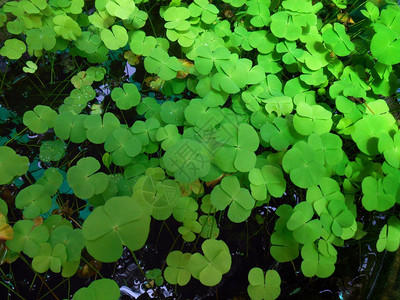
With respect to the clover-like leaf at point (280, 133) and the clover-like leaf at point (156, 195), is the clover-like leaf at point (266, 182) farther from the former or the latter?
the clover-like leaf at point (156, 195)

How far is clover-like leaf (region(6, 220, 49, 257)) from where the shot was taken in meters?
1.21

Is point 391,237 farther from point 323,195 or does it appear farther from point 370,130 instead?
point 370,130

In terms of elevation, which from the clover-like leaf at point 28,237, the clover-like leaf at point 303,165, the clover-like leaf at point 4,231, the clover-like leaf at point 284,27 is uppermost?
the clover-like leaf at point 284,27

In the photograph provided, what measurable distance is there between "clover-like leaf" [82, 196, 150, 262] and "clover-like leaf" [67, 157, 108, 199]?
0.37m

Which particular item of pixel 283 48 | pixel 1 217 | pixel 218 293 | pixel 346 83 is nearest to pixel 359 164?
pixel 346 83

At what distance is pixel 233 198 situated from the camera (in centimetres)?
131

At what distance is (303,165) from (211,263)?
1.96 feet

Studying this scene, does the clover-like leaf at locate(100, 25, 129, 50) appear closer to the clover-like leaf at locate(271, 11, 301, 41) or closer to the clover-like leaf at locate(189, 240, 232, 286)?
the clover-like leaf at locate(271, 11, 301, 41)

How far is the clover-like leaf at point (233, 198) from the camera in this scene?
1.30 meters

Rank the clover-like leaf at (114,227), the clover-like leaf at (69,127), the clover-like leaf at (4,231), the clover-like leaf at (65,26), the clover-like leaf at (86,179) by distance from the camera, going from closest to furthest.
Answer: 1. the clover-like leaf at (114,227)
2. the clover-like leaf at (4,231)
3. the clover-like leaf at (86,179)
4. the clover-like leaf at (69,127)
5. the clover-like leaf at (65,26)

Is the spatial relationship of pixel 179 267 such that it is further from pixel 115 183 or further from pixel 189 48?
pixel 189 48

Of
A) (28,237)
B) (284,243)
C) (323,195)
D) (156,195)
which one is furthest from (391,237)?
(28,237)

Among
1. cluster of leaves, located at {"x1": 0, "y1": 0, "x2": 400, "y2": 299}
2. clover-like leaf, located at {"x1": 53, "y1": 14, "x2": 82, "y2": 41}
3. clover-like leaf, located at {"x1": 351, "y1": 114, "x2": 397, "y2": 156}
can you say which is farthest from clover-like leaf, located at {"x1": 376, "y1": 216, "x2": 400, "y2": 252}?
clover-like leaf, located at {"x1": 53, "y1": 14, "x2": 82, "y2": 41}

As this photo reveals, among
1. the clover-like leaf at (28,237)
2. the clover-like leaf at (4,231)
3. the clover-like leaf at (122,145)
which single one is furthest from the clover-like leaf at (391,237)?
the clover-like leaf at (4,231)
